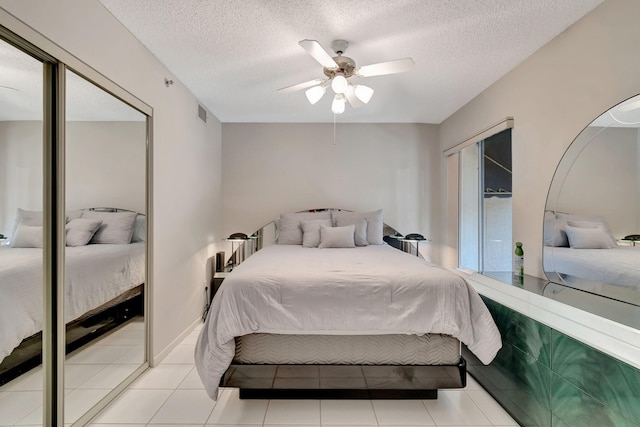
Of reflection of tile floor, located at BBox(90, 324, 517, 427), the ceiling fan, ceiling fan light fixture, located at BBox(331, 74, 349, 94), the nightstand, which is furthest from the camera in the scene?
the nightstand

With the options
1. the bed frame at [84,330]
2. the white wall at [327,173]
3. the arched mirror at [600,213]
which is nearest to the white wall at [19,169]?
the bed frame at [84,330]

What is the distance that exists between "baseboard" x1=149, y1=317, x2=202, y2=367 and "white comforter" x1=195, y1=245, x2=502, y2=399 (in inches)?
36.1

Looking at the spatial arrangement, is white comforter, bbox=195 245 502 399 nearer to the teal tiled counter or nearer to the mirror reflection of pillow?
the teal tiled counter

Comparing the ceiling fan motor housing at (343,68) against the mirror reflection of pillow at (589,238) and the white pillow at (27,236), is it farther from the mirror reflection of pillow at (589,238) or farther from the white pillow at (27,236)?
the white pillow at (27,236)

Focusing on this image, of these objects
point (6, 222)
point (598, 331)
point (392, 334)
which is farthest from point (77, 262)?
point (598, 331)

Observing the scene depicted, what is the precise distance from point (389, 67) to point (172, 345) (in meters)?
2.91

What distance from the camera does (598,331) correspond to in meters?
1.37

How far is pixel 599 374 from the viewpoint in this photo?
55.9 inches

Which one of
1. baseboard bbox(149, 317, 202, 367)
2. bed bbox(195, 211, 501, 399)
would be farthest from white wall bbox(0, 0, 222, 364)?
bed bbox(195, 211, 501, 399)

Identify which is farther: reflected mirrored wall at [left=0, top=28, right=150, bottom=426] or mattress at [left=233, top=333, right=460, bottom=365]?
mattress at [left=233, top=333, right=460, bottom=365]

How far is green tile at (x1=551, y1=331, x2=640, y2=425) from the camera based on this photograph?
1.28 meters

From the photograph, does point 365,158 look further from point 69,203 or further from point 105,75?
point 69,203

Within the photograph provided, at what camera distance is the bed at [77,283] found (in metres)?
1.38

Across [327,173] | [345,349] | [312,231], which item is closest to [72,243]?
[345,349]
